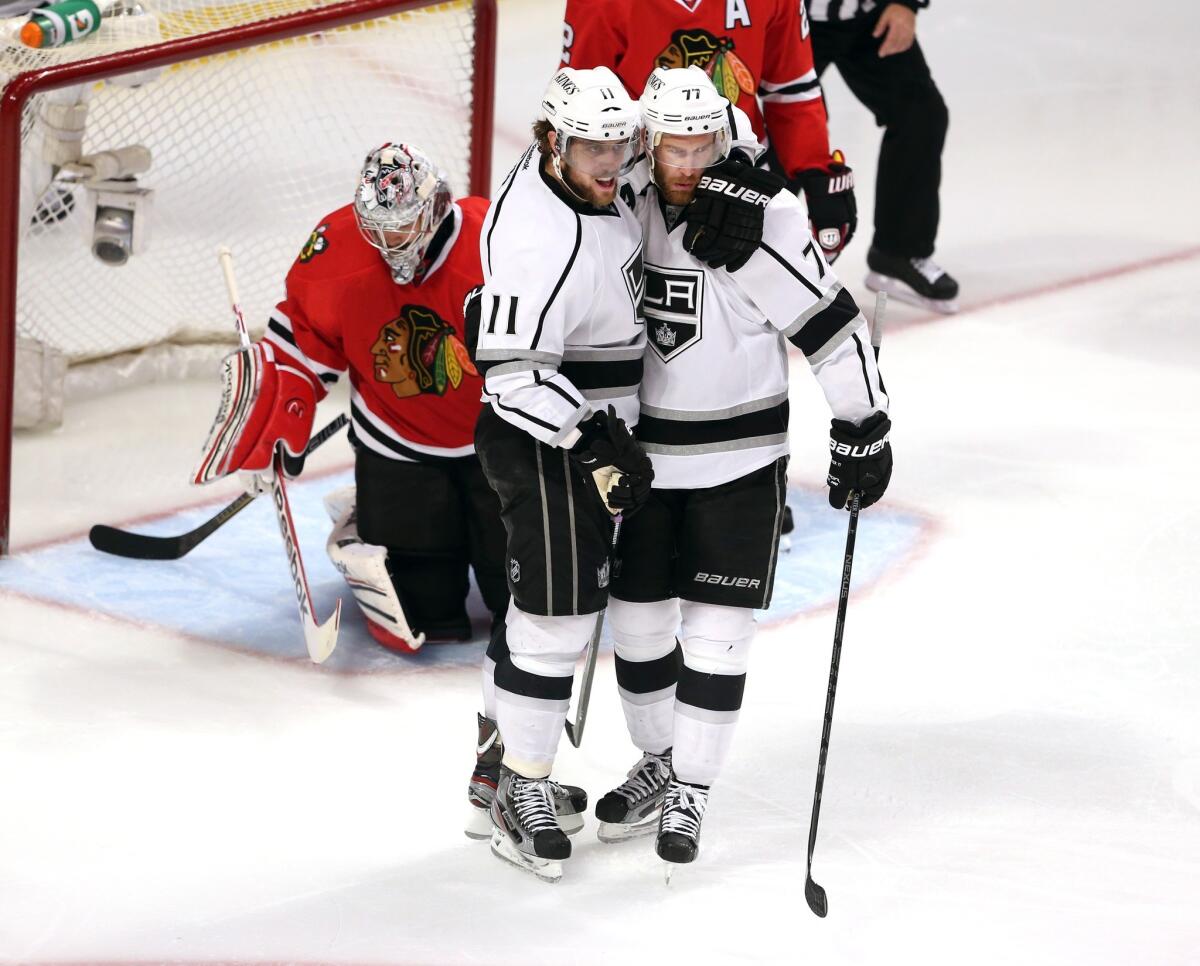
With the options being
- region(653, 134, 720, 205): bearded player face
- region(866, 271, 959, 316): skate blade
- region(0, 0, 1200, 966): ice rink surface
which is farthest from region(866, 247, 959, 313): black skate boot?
region(653, 134, 720, 205): bearded player face

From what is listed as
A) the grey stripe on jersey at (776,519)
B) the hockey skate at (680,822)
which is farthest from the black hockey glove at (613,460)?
the hockey skate at (680,822)

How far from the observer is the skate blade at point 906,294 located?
5.14m

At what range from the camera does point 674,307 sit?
244 centimetres

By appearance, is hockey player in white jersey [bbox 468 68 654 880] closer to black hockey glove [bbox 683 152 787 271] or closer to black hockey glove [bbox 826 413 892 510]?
black hockey glove [bbox 683 152 787 271]

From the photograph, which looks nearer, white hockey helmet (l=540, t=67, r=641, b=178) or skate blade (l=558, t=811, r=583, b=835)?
white hockey helmet (l=540, t=67, r=641, b=178)

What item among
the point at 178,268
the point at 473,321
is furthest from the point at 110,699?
the point at 178,268

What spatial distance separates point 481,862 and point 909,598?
3.97 feet

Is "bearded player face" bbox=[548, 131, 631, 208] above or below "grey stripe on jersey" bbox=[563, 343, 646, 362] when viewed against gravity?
above

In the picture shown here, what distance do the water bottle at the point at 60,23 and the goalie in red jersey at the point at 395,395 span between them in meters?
0.87

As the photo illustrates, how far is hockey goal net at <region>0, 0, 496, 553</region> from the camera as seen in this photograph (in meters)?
3.75

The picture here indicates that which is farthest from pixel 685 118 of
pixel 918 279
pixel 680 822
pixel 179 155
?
pixel 918 279

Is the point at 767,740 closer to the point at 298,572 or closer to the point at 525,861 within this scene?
the point at 525,861

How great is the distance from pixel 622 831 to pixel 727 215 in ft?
2.99

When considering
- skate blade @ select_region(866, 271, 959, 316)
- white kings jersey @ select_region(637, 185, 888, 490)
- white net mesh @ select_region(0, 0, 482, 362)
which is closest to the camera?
white kings jersey @ select_region(637, 185, 888, 490)
